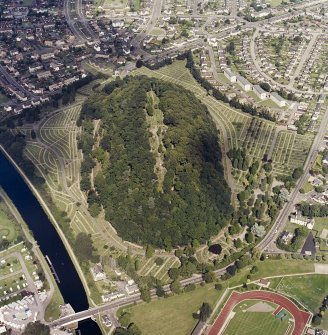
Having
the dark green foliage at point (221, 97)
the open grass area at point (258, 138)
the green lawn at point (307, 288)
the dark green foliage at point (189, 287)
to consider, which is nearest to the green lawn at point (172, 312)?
the dark green foliage at point (189, 287)

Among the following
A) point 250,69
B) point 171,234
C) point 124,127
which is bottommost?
point 171,234

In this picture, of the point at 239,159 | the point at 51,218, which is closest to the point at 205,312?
the point at 51,218

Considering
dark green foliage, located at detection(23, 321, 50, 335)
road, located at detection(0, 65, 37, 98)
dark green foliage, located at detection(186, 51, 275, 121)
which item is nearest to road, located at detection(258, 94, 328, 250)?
dark green foliage, located at detection(186, 51, 275, 121)

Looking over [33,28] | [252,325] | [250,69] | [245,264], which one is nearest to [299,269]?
[245,264]

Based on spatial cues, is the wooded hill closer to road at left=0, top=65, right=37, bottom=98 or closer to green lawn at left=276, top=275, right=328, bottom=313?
green lawn at left=276, top=275, right=328, bottom=313

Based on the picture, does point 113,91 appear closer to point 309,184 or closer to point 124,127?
point 124,127

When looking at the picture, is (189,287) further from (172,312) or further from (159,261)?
(159,261)
